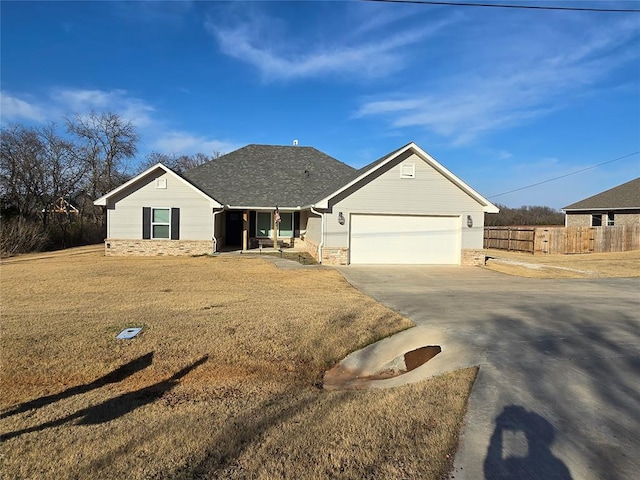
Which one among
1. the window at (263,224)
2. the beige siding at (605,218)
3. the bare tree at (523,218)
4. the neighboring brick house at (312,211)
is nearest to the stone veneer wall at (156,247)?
the neighboring brick house at (312,211)

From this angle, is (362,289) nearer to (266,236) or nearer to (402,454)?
(402,454)

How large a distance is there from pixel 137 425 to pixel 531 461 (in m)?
3.56

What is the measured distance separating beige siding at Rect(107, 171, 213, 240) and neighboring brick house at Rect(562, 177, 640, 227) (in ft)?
92.3

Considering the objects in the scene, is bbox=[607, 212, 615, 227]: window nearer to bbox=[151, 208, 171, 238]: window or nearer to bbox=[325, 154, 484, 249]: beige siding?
bbox=[325, 154, 484, 249]: beige siding

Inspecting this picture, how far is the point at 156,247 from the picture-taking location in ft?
68.1

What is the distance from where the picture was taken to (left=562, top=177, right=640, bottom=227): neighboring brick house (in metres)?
28.9

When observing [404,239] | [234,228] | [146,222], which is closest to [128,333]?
[404,239]

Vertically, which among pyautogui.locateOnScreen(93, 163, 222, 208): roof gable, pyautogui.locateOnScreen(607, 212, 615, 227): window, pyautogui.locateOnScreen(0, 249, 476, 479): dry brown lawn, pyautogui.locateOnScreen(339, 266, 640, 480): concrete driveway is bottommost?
pyautogui.locateOnScreen(0, 249, 476, 479): dry brown lawn

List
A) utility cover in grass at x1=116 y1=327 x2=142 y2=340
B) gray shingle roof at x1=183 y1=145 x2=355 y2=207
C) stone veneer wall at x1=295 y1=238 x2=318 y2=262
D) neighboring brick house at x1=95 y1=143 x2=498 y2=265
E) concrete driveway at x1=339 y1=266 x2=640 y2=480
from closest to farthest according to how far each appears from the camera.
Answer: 1. concrete driveway at x1=339 y1=266 x2=640 y2=480
2. utility cover in grass at x1=116 y1=327 x2=142 y2=340
3. neighboring brick house at x1=95 y1=143 x2=498 y2=265
4. stone veneer wall at x1=295 y1=238 x2=318 y2=262
5. gray shingle roof at x1=183 y1=145 x2=355 y2=207

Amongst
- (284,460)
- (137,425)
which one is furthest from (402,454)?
(137,425)

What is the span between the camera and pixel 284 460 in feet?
10.9

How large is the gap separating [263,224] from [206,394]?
63.9ft

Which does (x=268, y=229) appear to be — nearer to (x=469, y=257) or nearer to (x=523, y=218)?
(x=469, y=257)

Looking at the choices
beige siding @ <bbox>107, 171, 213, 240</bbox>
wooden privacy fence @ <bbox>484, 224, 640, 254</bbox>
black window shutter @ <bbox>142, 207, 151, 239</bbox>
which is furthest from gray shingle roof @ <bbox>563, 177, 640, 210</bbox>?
black window shutter @ <bbox>142, 207, 151, 239</bbox>
